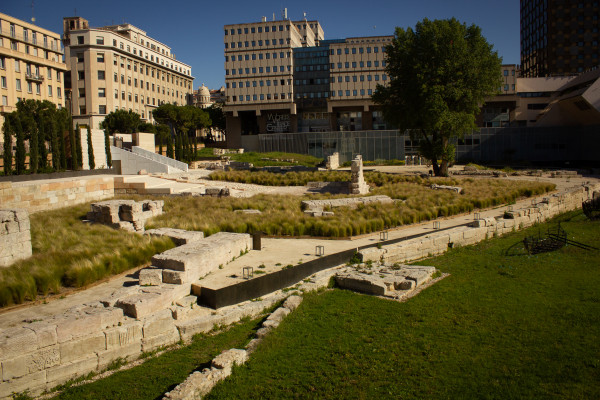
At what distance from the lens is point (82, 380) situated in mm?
7488

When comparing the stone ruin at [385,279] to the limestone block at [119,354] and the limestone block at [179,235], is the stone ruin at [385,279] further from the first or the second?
the limestone block at [119,354]

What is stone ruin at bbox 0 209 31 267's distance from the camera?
12.1 m

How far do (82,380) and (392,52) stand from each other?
37.9 m

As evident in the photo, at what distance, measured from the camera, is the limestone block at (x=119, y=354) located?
794 centimetres

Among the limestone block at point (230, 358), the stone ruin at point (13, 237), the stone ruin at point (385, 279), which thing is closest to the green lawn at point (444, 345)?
the limestone block at point (230, 358)

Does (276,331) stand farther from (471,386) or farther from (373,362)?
(471,386)

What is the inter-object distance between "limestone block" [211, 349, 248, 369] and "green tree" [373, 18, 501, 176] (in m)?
30.9

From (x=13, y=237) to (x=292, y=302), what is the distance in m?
8.05

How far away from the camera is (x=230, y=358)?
25.0ft

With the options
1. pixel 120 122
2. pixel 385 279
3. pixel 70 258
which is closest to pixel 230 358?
pixel 385 279

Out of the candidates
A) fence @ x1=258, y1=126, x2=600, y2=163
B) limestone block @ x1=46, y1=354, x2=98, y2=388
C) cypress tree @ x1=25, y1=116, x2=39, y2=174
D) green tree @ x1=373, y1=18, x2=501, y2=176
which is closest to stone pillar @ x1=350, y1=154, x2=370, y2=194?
green tree @ x1=373, y1=18, x2=501, y2=176

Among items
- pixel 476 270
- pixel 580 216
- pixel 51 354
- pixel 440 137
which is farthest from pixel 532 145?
pixel 51 354

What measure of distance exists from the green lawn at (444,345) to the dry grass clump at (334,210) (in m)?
6.50

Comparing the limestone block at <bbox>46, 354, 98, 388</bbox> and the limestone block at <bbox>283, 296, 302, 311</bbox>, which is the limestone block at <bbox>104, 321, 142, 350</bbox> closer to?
the limestone block at <bbox>46, 354, 98, 388</bbox>
